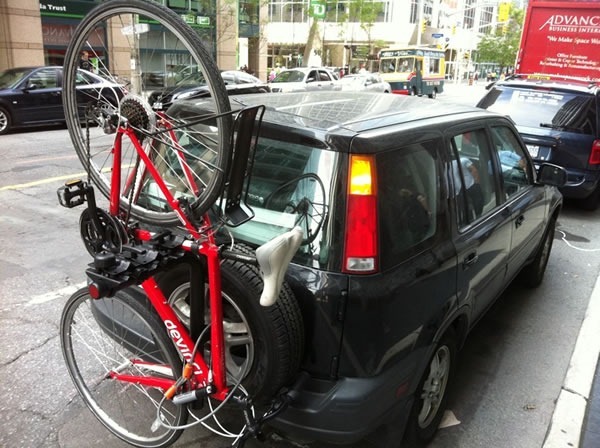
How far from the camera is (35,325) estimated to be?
3781 millimetres

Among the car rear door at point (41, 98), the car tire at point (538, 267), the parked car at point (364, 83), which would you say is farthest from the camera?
the parked car at point (364, 83)

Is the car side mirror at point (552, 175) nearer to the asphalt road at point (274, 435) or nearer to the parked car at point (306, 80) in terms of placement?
the asphalt road at point (274, 435)

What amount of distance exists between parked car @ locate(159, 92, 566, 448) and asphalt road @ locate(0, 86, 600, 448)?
1.66ft

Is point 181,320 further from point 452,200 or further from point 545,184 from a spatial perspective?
point 545,184

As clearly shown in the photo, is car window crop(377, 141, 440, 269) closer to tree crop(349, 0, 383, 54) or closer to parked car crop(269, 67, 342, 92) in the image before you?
parked car crop(269, 67, 342, 92)

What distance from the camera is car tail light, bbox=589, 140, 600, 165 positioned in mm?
7070

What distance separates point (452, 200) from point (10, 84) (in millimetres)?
13433

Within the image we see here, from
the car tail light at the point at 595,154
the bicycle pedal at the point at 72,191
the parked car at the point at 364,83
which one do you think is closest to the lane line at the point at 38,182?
the bicycle pedal at the point at 72,191

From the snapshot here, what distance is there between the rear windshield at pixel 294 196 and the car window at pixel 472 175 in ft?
2.72

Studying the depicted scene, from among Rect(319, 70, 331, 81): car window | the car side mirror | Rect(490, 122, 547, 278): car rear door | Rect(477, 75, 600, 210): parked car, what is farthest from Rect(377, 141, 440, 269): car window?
Rect(319, 70, 331, 81): car window

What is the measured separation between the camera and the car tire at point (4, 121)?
12.4 metres

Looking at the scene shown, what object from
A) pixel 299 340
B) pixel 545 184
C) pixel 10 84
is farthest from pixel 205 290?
pixel 10 84

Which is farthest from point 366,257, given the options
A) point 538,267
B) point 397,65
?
point 397,65

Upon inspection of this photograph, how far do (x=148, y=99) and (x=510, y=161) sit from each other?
103 inches
